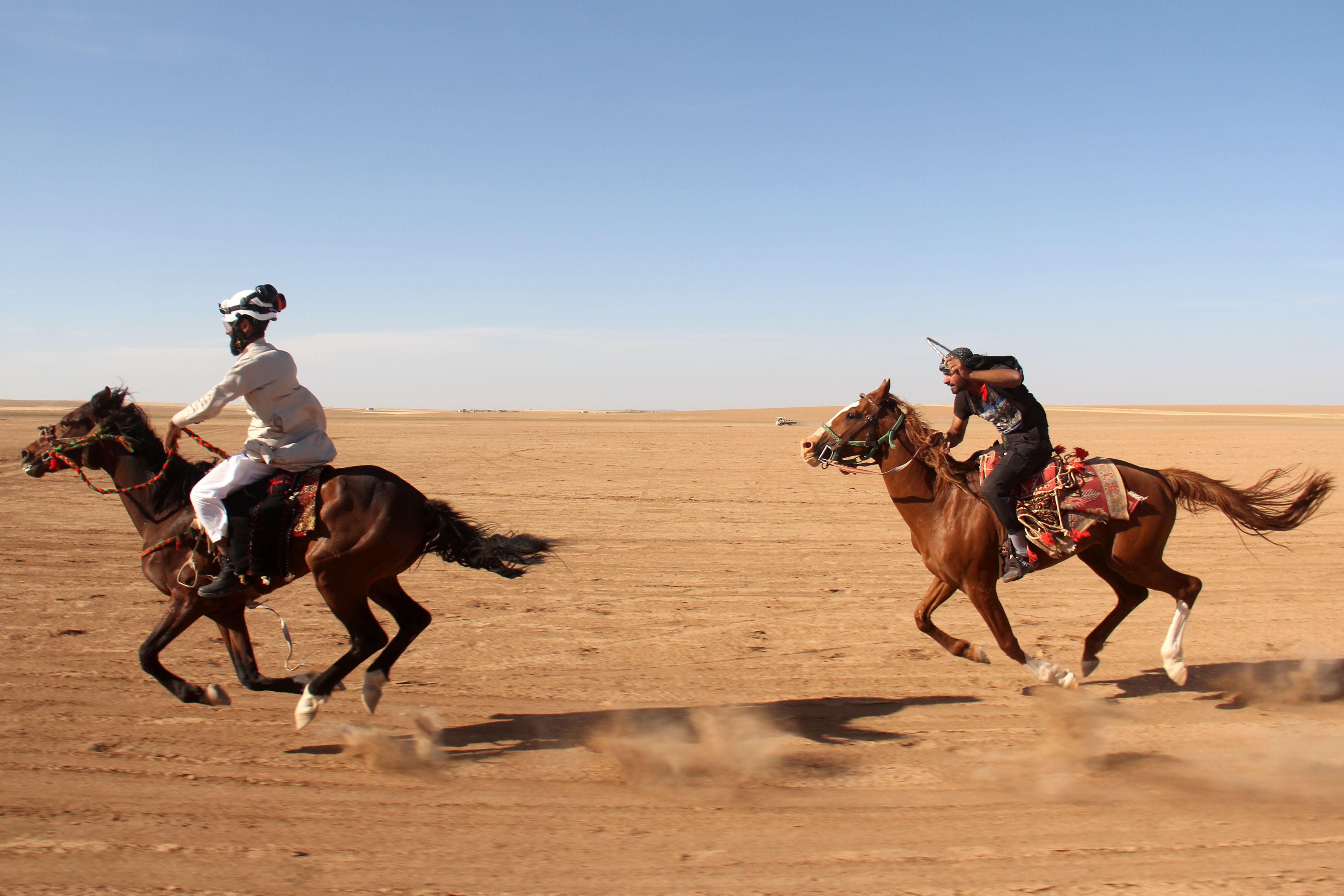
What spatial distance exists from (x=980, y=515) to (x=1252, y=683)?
2590 millimetres

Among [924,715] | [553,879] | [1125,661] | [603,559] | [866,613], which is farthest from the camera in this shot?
[603,559]

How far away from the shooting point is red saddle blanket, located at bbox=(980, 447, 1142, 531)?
638 centimetres

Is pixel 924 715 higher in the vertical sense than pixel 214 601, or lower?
lower

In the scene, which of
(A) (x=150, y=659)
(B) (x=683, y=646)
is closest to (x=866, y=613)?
(B) (x=683, y=646)

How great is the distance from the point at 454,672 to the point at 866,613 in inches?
173

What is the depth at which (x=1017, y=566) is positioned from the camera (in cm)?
644

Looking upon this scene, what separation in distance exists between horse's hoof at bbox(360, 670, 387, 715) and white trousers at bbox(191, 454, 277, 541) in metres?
1.33

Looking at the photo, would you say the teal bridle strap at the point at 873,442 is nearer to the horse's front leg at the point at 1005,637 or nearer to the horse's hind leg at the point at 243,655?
the horse's front leg at the point at 1005,637

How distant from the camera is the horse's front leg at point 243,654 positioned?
556cm

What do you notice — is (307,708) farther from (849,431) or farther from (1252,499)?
(1252,499)

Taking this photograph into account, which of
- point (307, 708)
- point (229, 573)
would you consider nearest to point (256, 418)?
point (229, 573)

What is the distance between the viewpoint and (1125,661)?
720cm

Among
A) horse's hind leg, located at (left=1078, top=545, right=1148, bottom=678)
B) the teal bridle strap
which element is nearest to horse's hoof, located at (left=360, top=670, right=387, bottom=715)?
the teal bridle strap

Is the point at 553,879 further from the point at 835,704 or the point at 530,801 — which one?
the point at 835,704
